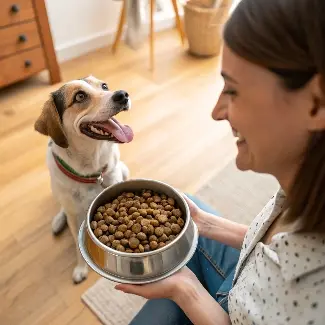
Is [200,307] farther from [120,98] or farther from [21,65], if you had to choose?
[21,65]

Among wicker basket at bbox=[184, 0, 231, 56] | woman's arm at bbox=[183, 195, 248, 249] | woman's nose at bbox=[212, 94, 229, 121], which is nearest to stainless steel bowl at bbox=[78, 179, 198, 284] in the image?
woman's arm at bbox=[183, 195, 248, 249]

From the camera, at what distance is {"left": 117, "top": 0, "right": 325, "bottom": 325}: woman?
0.57m

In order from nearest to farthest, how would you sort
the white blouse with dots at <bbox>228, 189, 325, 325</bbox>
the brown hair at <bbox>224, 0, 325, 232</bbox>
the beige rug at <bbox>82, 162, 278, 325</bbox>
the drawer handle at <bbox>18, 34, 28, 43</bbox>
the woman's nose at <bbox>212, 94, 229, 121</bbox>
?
the brown hair at <bbox>224, 0, 325, 232</bbox>, the white blouse with dots at <bbox>228, 189, 325, 325</bbox>, the woman's nose at <bbox>212, 94, 229, 121</bbox>, the beige rug at <bbox>82, 162, 278, 325</bbox>, the drawer handle at <bbox>18, 34, 28, 43</bbox>

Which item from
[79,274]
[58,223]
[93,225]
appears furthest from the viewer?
[58,223]

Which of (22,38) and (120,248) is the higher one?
(120,248)

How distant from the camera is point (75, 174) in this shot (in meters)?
1.38

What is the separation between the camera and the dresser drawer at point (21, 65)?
2449mm

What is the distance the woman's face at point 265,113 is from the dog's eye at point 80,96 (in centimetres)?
71

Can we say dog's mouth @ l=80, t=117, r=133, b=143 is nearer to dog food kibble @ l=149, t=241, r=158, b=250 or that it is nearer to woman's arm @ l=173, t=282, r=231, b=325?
dog food kibble @ l=149, t=241, r=158, b=250

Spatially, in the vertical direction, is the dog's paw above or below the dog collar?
Answer: below

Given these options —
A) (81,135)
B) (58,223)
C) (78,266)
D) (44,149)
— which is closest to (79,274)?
(78,266)

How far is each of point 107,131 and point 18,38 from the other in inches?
57.1

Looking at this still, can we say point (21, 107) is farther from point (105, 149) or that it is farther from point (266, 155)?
point (266, 155)

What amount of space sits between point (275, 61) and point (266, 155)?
0.67ft
